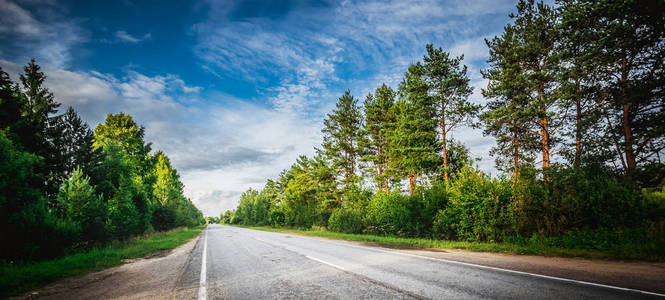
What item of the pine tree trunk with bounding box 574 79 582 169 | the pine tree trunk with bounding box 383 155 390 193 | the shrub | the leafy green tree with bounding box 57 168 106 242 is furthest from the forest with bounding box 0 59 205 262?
the pine tree trunk with bounding box 574 79 582 169

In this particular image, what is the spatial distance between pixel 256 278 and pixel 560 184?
39.3ft

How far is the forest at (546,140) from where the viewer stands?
9352 mm

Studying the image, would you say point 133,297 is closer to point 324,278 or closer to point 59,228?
point 324,278

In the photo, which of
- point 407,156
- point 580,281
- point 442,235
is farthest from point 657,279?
point 407,156

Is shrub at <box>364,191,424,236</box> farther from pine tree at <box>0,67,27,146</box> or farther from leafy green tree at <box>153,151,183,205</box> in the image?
leafy green tree at <box>153,151,183,205</box>

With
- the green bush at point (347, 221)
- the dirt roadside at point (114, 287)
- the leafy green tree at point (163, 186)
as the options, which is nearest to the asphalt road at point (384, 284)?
the dirt roadside at point (114, 287)

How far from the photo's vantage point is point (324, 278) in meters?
5.69

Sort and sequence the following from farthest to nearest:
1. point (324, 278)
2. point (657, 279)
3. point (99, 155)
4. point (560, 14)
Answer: point (99, 155)
point (560, 14)
point (324, 278)
point (657, 279)

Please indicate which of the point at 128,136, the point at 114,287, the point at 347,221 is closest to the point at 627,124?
the point at 347,221

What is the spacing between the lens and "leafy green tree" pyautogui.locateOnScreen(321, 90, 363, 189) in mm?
28766

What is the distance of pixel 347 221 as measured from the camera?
23281mm

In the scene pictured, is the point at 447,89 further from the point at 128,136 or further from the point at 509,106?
the point at 128,136

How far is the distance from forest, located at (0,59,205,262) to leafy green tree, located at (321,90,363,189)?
1910 centimetres

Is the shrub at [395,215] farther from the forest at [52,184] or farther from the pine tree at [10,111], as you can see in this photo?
the pine tree at [10,111]
